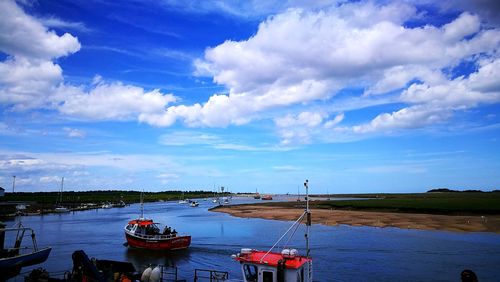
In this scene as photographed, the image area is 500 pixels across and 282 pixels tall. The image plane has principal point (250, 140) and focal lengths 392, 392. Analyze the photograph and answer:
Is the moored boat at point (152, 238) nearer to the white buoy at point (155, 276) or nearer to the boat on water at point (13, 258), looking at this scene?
the boat on water at point (13, 258)

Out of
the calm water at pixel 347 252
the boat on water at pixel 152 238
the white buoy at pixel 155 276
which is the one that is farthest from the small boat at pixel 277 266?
the boat on water at pixel 152 238

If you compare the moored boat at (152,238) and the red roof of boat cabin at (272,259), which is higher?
the red roof of boat cabin at (272,259)

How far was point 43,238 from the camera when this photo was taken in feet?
211

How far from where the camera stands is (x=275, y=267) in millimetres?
17141

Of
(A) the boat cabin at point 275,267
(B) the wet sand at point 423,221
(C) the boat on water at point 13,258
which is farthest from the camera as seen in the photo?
(B) the wet sand at point 423,221

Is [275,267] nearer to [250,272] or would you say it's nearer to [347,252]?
[250,272]

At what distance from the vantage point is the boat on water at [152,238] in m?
46.7

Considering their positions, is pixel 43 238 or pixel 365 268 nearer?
pixel 365 268

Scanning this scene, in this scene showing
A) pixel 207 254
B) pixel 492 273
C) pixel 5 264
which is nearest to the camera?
pixel 5 264

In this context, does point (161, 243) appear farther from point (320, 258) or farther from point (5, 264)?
point (5, 264)

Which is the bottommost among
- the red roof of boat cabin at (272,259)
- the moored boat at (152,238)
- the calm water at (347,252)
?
the calm water at (347,252)

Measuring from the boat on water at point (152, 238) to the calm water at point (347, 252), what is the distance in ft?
3.20

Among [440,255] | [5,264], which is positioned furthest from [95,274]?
[440,255]

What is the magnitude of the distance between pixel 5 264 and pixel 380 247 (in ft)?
129
